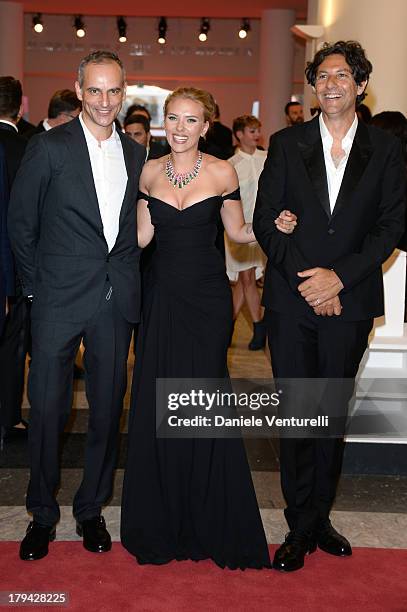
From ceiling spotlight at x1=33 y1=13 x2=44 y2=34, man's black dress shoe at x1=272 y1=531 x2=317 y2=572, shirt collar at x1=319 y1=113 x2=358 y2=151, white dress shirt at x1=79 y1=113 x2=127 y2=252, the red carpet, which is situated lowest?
the red carpet

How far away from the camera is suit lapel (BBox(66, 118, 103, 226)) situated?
337cm

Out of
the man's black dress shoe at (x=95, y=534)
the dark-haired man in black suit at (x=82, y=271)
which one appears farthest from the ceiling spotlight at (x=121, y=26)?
the man's black dress shoe at (x=95, y=534)

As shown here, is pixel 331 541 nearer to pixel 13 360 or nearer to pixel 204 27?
pixel 13 360

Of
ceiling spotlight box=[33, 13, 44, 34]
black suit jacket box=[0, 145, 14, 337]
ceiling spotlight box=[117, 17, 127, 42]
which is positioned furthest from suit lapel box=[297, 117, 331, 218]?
ceiling spotlight box=[117, 17, 127, 42]

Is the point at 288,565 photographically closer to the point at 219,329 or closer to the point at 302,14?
the point at 219,329

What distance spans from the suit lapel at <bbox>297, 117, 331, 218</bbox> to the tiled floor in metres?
1.38

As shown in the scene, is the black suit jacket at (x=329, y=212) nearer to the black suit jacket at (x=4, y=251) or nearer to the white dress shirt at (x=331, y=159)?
the white dress shirt at (x=331, y=159)

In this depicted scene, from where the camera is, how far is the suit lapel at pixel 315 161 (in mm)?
3396

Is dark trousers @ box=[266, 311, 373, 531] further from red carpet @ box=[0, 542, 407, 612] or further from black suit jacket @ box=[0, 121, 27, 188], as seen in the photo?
black suit jacket @ box=[0, 121, 27, 188]

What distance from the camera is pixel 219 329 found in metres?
3.59

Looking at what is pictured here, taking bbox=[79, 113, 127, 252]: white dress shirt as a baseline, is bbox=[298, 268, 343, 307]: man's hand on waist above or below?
below

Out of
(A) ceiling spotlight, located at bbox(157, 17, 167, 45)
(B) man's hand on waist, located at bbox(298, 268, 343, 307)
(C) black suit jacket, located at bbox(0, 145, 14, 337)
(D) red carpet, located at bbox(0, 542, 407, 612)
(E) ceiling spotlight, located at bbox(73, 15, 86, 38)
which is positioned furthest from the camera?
(A) ceiling spotlight, located at bbox(157, 17, 167, 45)

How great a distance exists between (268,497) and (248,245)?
11.8 ft

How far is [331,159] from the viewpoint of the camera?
3457mm
